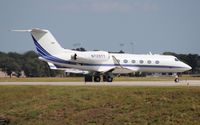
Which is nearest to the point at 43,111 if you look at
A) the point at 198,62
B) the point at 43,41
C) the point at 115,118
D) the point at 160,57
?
the point at 115,118

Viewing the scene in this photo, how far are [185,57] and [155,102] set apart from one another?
549 feet

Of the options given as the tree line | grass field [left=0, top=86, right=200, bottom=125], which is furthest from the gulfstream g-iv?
the tree line

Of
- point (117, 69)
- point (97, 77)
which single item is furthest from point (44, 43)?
point (117, 69)

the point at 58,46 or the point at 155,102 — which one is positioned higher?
the point at 58,46

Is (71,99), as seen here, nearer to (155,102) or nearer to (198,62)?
(155,102)

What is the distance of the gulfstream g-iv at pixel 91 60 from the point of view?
6384cm

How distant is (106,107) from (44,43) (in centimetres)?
3447

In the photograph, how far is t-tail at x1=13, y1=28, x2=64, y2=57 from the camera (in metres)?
64.5

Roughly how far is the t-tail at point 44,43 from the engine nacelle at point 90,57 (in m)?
2.48

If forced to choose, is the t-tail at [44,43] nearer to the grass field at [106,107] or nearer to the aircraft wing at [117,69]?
the aircraft wing at [117,69]

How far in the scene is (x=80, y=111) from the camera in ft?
103

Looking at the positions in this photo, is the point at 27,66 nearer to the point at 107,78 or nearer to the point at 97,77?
the point at 97,77

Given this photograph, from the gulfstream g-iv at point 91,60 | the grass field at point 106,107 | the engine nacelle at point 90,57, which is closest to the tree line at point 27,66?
the gulfstream g-iv at point 91,60

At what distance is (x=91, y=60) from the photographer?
64688mm
